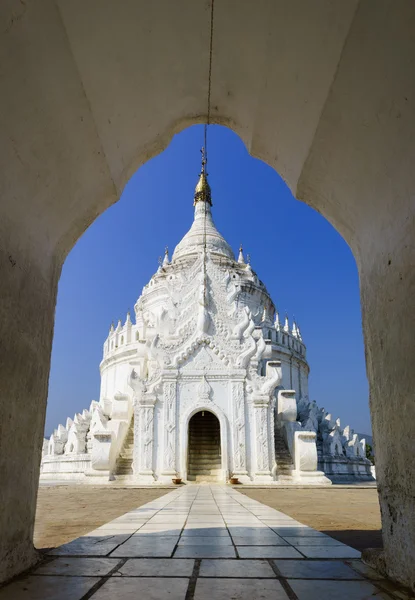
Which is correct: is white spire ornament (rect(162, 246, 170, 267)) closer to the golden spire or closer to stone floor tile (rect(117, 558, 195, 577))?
the golden spire

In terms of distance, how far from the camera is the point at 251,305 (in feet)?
100

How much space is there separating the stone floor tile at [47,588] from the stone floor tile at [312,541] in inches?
72.9

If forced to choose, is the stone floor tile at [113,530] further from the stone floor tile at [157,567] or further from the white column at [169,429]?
the white column at [169,429]

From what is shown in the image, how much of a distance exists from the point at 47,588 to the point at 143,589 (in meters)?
0.53

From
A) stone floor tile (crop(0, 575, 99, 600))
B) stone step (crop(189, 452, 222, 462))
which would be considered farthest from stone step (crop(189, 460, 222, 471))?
stone floor tile (crop(0, 575, 99, 600))

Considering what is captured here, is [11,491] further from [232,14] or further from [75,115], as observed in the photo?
[232,14]

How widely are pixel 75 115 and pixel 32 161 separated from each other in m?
0.48

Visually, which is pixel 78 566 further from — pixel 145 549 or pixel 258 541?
pixel 258 541

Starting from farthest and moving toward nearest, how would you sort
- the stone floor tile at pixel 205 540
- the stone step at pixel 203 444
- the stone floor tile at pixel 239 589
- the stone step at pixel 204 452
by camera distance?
the stone step at pixel 203 444
the stone step at pixel 204 452
the stone floor tile at pixel 205 540
the stone floor tile at pixel 239 589

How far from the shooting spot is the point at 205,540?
4.16 m

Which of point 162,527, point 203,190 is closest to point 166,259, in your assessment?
point 203,190

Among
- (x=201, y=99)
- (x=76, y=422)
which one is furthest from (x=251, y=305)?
(x=201, y=99)

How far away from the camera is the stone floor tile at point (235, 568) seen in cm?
297

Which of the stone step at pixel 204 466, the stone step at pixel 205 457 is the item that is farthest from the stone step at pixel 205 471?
the stone step at pixel 205 457
